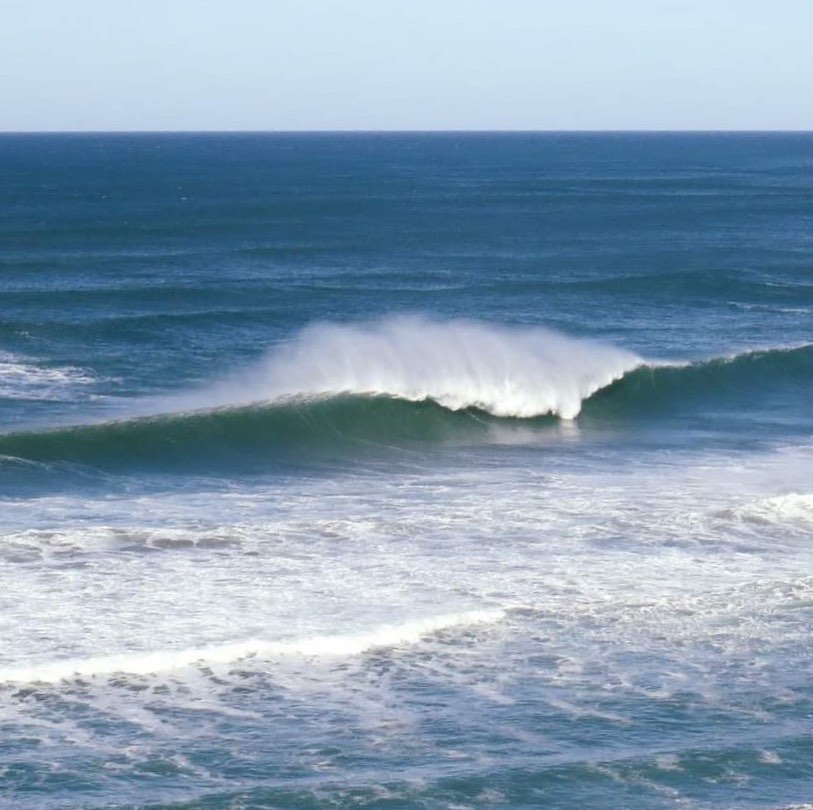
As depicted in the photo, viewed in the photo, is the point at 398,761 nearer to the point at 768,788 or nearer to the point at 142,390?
the point at 768,788

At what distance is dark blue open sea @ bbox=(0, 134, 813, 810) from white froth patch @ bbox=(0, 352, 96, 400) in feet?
0.36

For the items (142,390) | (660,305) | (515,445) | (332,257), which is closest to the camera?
(515,445)

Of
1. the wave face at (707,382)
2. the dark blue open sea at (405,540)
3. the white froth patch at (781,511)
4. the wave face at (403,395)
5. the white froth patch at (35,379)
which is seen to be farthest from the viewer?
the wave face at (707,382)

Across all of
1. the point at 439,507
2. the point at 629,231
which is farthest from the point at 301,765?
the point at 629,231

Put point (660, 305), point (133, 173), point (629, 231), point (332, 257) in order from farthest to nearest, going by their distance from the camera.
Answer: point (133, 173) < point (629, 231) < point (332, 257) < point (660, 305)

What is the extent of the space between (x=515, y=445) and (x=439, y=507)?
5.08 meters

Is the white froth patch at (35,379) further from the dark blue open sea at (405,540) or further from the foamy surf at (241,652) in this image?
the foamy surf at (241,652)

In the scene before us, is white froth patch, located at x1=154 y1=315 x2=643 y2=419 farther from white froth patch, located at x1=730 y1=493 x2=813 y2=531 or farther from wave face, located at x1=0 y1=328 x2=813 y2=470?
white froth patch, located at x1=730 y1=493 x2=813 y2=531

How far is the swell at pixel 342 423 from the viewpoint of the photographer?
24406 millimetres

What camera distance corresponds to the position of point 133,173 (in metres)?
131

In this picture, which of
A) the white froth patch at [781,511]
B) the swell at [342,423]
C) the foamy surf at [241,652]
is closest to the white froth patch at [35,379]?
the swell at [342,423]

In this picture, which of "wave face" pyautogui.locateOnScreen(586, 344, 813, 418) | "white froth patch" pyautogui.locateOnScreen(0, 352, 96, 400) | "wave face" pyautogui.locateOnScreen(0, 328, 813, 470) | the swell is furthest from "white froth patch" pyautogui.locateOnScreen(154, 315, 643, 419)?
"white froth patch" pyautogui.locateOnScreen(0, 352, 96, 400)

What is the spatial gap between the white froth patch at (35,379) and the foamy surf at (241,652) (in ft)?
47.7

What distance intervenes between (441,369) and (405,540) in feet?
37.3
